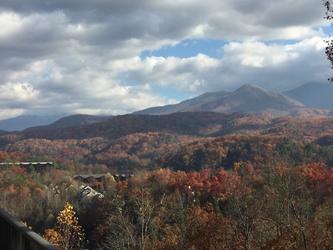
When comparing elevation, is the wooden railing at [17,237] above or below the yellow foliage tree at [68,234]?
above

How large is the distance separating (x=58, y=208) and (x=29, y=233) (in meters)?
120

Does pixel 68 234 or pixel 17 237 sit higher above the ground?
pixel 17 237

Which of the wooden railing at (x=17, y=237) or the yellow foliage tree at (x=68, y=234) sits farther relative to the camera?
the yellow foliage tree at (x=68, y=234)

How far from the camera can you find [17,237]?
25.7 feet

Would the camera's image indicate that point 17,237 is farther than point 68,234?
No

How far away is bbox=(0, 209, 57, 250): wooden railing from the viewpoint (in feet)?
20.7

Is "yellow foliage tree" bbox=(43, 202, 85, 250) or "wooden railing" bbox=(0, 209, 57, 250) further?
"yellow foliage tree" bbox=(43, 202, 85, 250)

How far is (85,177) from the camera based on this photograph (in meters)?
193

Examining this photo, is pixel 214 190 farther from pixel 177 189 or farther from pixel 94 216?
pixel 94 216

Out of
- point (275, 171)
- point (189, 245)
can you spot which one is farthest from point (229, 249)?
point (275, 171)

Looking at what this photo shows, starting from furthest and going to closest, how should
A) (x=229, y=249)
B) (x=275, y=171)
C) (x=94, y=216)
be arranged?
(x=94, y=216) → (x=229, y=249) → (x=275, y=171)

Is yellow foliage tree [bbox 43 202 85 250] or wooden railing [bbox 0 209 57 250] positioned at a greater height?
wooden railing [bbox 0 209 57 250]

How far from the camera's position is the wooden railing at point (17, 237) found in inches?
248

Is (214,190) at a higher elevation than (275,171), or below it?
below
